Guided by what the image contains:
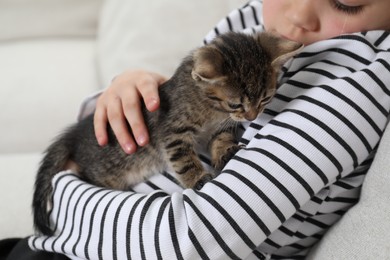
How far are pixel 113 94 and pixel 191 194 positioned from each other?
0.45 metres

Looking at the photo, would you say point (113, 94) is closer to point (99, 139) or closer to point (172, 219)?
point (99, 139)

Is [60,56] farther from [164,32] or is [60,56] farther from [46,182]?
[46,182]

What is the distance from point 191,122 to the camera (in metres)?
0.99

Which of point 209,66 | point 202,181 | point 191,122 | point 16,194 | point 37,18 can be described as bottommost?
point 16,194

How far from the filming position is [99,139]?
108cm

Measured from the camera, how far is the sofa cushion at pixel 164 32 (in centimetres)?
169

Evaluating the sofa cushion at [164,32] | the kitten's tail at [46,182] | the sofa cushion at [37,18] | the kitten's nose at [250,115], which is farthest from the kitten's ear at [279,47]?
the sofa cushion at [37,18]

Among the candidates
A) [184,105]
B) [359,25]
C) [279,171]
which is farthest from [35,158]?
[359,25]

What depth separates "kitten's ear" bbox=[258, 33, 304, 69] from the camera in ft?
2.84

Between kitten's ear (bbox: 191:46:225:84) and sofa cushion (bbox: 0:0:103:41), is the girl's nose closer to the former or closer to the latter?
kitten's ear (bbox: 191:46:225:84)

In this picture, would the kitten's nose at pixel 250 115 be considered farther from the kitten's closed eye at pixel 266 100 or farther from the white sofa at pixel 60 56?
the white sofa at pixel 60 56

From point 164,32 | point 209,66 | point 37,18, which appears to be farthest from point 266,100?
point 37,18

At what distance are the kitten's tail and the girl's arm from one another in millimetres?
223

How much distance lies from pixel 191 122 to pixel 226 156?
0.12 metres
